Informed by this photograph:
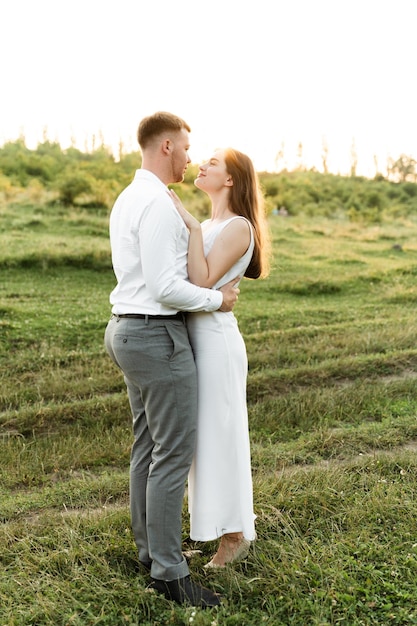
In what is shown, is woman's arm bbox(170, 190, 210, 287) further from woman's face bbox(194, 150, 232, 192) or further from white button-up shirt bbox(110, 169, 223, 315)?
woman's face bbox(194, 150, 232, 192)

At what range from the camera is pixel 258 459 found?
5.40 m

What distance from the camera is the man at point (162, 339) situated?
3.36 m

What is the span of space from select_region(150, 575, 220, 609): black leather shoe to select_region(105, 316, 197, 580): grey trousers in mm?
37

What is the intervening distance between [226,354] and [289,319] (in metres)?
6.74

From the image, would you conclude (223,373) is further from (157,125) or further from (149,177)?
(157,125)

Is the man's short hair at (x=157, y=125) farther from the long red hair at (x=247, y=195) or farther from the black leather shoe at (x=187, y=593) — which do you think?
the black leather shoe at (x=187, y=593)

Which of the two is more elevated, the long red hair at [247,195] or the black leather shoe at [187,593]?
the long red hair at [247,195]

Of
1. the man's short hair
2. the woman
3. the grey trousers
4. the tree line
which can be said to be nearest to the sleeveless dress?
the woman

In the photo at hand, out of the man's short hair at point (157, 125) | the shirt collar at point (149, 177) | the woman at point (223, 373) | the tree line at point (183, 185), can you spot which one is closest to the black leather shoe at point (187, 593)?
the woman at point (223, 373)

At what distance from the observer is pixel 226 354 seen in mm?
3617

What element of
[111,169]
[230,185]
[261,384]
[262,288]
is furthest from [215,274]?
[111,169]

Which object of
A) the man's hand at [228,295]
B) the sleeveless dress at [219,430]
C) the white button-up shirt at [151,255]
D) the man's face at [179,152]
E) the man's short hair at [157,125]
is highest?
the man's short hair at [157,125]

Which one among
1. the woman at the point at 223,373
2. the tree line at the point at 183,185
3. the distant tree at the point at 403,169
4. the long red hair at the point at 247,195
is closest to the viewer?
the woman at the point at 223,373

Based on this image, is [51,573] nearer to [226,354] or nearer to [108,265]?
[226,354]
